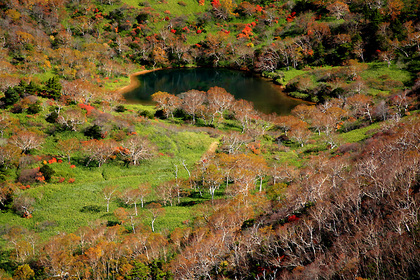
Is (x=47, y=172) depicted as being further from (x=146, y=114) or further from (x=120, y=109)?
(x=146, y=114)

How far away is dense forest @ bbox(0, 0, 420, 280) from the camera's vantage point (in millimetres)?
39062

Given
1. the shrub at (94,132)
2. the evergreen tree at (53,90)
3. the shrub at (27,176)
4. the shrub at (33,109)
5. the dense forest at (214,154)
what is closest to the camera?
the dense forest at (214,154)

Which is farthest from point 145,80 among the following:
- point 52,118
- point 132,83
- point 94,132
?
point 94,132

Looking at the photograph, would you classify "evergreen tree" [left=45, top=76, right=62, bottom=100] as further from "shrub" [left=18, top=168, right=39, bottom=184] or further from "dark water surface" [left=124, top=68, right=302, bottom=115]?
"shrub" [left=18, top=168, right=39, bottom=184]

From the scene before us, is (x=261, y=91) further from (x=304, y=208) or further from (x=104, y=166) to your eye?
(x=304, y=208)

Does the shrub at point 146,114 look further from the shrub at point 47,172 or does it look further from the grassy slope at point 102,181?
the shrub at point 47,172

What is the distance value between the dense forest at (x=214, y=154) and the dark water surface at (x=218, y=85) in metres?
6.61

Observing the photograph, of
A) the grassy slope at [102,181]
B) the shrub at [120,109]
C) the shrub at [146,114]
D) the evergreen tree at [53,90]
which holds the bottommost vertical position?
the grassy slope at [102,181]

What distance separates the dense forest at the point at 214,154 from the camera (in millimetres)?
39062

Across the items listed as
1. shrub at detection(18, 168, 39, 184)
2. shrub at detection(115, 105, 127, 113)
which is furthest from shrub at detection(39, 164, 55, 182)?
shrub at detection(115, 105, 127, 113)

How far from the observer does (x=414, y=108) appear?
80.4 meters

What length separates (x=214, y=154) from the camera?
7819 cm

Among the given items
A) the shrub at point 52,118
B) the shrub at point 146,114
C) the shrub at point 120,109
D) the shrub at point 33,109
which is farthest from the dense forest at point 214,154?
the shrub at point 120,109

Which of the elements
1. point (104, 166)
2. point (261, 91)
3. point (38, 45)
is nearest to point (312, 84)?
point (261, 91)
